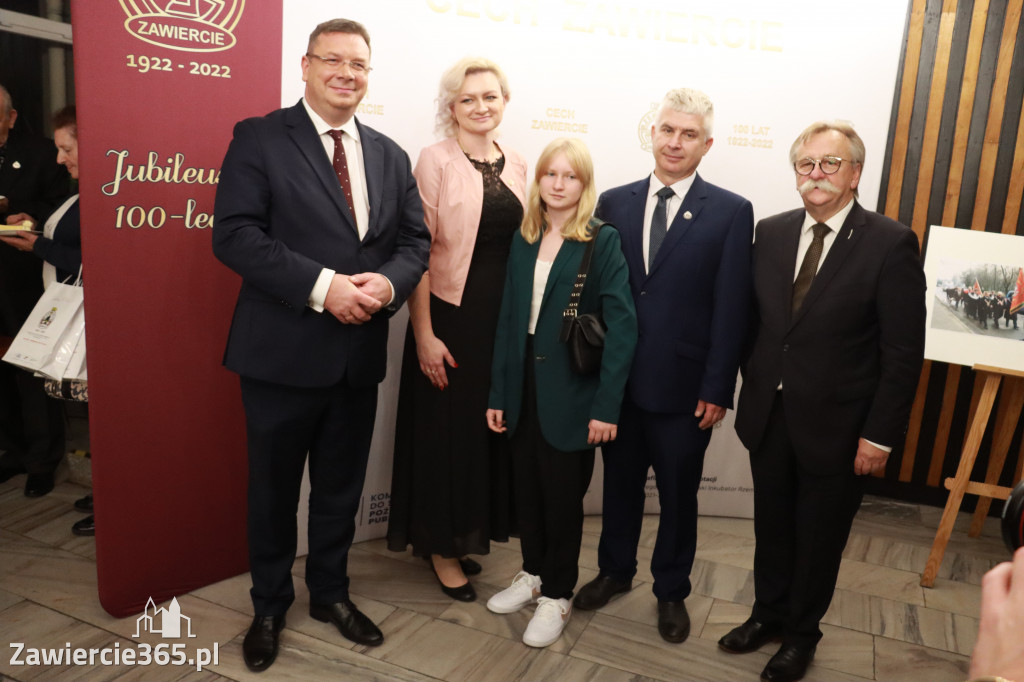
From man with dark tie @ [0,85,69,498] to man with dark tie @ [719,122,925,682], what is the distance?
127 inches

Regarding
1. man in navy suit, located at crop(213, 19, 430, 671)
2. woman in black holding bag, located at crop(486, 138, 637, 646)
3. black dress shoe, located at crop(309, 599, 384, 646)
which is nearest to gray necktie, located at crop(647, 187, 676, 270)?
woman in black holding bag, located at crop(486, 138, 637, 646)

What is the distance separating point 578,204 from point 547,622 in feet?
4.62

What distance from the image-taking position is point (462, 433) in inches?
107

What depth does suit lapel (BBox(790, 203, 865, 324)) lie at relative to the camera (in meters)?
2.20

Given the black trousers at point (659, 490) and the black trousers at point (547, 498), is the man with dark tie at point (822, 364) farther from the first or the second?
the black trousers at point (547, 498)

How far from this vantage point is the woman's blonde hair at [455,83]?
2559mm

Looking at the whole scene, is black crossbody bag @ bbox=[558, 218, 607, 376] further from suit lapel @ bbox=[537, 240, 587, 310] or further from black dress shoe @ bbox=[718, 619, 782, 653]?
black dress shoe @ bbox=[718, 619, 782, 653]

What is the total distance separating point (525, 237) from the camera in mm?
2465

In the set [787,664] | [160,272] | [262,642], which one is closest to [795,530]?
[787,664]

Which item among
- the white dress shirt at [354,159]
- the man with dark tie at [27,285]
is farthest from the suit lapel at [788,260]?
the man with dark tie at [27,285]

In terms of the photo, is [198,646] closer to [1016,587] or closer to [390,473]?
[390,473]

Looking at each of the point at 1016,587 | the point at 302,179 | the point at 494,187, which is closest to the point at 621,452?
the point at 494,187

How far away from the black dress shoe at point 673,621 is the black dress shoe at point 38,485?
9.63 ft

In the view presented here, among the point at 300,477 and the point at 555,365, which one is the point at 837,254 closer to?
the point at 555,365
